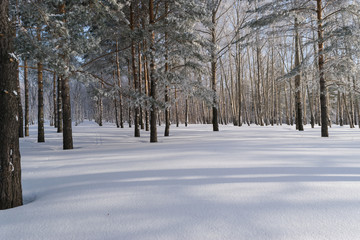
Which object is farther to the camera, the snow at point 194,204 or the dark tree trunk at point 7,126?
the dark tree trunk at point 7,126

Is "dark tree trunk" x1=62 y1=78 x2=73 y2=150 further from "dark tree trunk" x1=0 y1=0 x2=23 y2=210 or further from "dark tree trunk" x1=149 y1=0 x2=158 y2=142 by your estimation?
"dark tree trunk" x1=0 y1=0 x2=23 y2=210

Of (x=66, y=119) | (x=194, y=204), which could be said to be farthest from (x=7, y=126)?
(x=66, y=119)

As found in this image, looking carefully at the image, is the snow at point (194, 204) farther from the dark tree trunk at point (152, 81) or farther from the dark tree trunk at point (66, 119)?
the dark tree trunk at point (152, 81)

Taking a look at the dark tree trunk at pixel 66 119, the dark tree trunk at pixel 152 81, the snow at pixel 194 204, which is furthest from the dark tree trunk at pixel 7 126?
the dark tree trunk at pixel 152 81

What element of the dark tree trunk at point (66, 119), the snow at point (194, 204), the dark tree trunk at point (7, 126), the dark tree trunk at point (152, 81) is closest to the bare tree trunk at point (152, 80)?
the dark tree trunk at point (152, 81)

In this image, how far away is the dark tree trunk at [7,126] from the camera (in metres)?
2.76

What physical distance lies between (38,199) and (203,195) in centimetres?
248

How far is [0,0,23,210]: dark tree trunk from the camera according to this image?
2758 millimetres

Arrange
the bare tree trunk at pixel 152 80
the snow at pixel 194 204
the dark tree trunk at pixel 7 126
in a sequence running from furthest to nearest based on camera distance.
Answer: the bare tree trunk at pixel 152 80 → the dark tree trunk at pixel 7 126 → the snow at pixel 194 204

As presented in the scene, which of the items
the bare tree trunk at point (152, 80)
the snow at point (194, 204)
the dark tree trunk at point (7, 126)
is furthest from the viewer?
the bare tree trunk at point (152, 80)

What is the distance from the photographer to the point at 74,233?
2.04 m

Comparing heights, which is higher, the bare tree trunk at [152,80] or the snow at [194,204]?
the bare tree trunk at [152,80]

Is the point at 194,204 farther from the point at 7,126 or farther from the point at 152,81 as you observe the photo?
the point at 152,81

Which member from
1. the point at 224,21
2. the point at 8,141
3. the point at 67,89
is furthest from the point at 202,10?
the point at 224,21
